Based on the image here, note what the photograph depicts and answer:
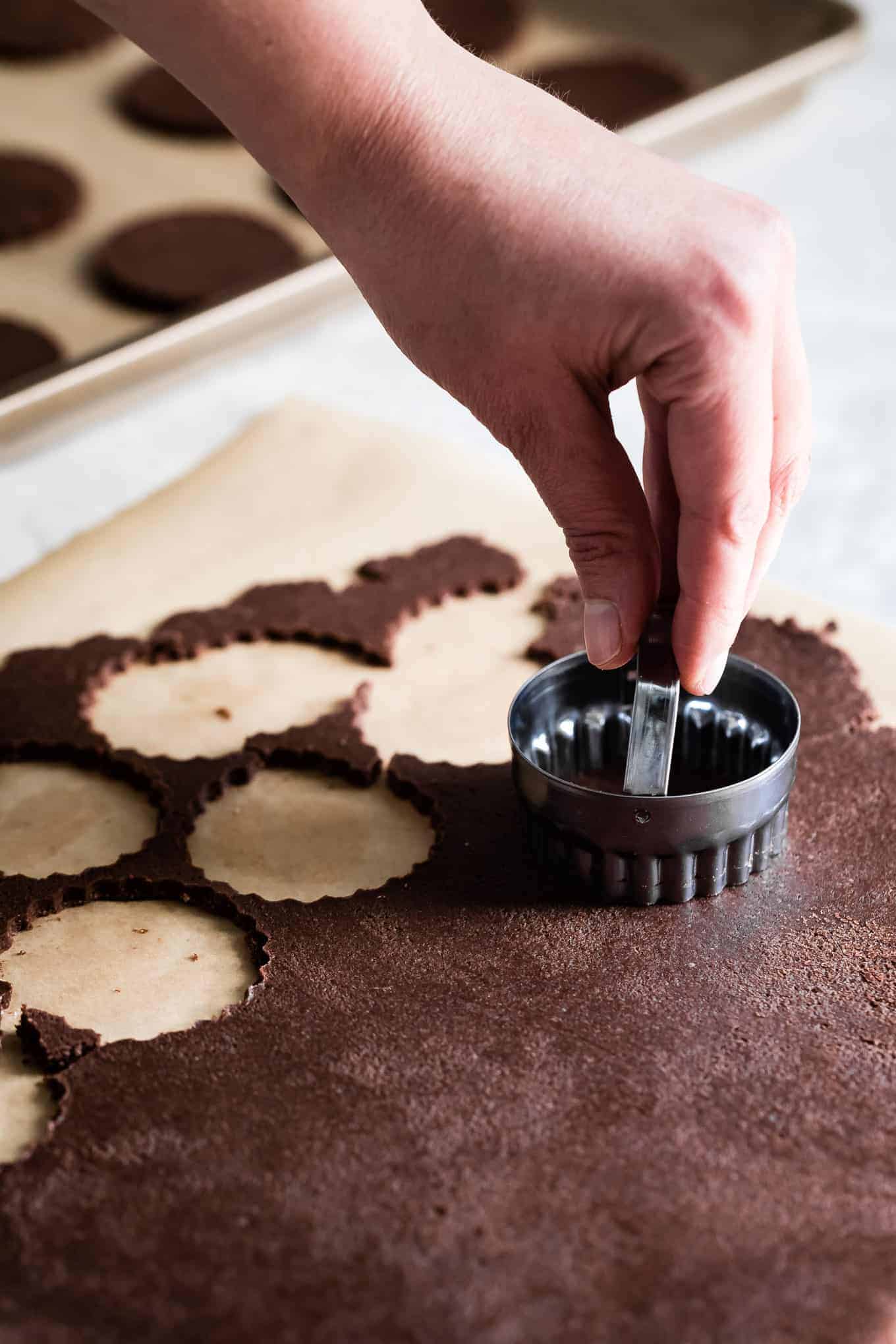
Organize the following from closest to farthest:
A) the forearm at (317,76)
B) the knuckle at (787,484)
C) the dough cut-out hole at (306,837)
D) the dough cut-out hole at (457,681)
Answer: the forearm at (317,76), the knuckle at (787,484), the dough cut-out hole at (306,837), the dough cut-out hole at (457,681)

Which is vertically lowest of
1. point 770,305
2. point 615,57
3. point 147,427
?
point 147,427

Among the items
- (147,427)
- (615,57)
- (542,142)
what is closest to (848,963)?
(542,142)

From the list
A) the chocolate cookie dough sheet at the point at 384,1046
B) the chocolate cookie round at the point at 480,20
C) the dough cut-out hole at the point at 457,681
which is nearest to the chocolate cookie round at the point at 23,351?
the chocolate cookie dough sheet at the point at 384,1046

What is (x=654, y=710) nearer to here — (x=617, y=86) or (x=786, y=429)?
(x=786, y=429)

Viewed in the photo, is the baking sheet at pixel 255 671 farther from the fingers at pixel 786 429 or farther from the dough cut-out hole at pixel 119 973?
the fingers at pixel 786 429

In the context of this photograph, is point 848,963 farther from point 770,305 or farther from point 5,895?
point 5,895

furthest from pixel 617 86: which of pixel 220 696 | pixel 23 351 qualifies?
pixel 220 696

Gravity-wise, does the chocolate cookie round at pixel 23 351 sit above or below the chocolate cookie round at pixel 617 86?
below
